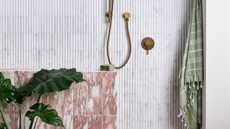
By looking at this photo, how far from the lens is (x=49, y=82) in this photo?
69.6 inches

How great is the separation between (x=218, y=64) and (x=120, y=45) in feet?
2.28

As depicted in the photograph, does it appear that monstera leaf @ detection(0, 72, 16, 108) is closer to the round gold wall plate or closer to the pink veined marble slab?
the pink veined marble slab

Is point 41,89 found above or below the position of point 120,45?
below

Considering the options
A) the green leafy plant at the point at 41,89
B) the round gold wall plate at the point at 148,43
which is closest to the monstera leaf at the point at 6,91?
the green leafy plant at the point at 41,89

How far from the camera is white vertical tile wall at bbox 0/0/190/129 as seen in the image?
2195mm

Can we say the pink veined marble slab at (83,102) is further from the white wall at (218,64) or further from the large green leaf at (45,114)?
the white wall at (218,64)

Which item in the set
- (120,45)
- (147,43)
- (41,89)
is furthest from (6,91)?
(147,43)

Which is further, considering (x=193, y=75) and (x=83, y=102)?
(x=193, y=75)

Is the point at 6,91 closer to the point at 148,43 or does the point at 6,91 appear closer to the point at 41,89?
the point at 41,89

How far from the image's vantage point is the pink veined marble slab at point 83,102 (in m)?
1.93

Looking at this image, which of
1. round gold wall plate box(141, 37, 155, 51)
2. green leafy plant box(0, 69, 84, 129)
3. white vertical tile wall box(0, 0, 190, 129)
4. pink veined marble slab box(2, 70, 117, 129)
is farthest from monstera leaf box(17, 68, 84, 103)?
round gold wall plate box(141, 37, 155, 51)

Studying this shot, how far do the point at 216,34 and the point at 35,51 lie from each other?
4.15 feet

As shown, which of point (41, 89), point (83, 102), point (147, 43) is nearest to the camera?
point (41, 89)

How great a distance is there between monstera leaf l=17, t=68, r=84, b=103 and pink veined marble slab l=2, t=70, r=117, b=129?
12 cm
